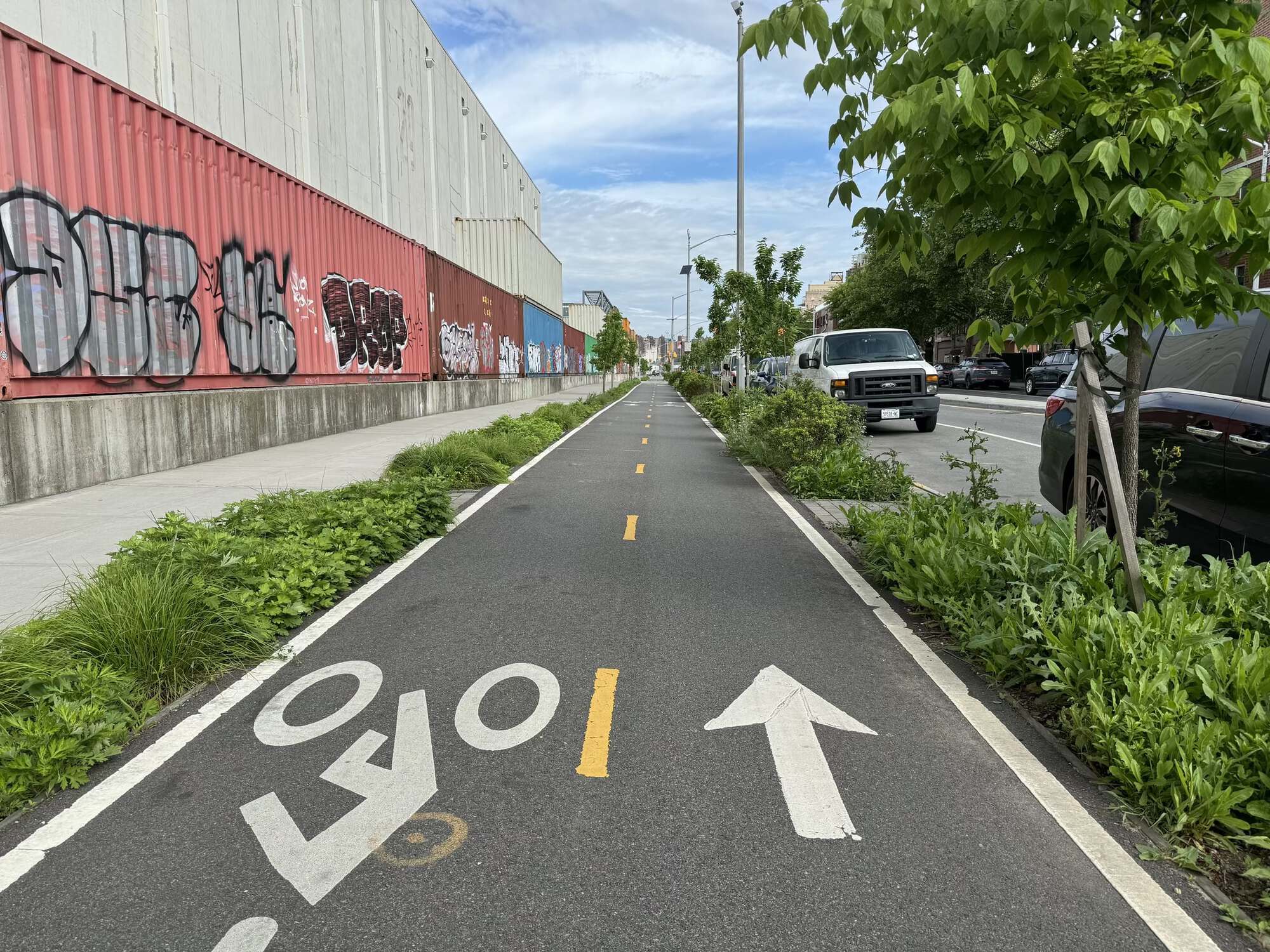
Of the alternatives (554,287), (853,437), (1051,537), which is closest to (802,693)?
(1051,537)

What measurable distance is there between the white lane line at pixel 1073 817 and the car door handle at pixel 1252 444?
1.98 metres

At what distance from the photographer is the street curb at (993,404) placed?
26.7 metres

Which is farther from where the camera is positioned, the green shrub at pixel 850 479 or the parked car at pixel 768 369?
the parked car at pixel 768 369

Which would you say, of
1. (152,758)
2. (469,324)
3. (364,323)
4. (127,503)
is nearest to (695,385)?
(469,324)

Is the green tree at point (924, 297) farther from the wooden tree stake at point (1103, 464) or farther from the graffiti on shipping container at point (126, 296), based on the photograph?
the wooden tree stake at point (1103, 464)

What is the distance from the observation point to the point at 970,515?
6.37m

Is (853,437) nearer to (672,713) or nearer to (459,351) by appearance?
(672,713)

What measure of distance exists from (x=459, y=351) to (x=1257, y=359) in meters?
27.3

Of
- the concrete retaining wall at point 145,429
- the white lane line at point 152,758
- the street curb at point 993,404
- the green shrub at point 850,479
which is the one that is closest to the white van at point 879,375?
the street curb at point 993,404

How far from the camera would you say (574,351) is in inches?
2869

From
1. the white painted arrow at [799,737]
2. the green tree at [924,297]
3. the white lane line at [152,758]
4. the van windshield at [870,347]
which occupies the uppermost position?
the green tree at [924,297]

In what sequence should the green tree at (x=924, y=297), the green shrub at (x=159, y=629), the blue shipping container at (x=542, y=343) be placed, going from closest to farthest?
the green shrub at (x=159, y=629)
the blue shipping container at (x=542, y=343)
the green tree at (x=924, y=297)

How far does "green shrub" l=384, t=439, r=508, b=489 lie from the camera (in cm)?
1134

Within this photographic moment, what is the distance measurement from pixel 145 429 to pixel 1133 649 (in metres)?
11.0
